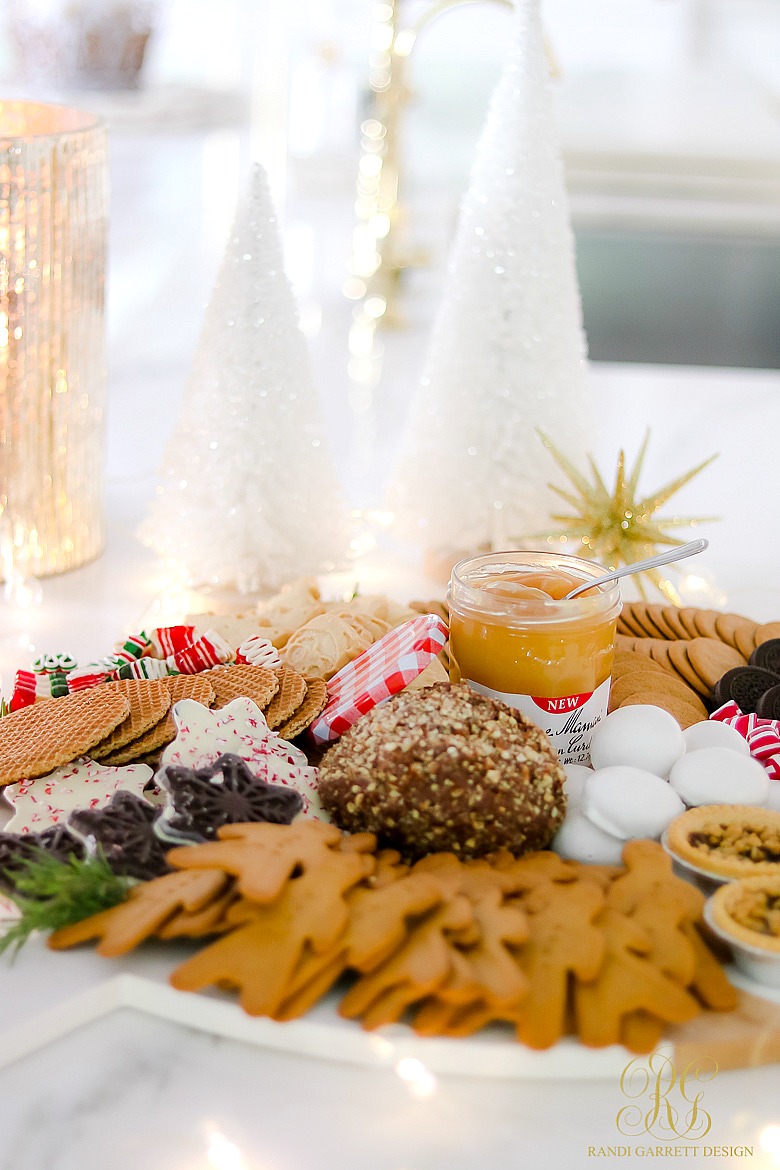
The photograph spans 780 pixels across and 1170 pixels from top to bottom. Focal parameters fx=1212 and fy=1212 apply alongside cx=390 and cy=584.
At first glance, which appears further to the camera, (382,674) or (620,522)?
(620,522)

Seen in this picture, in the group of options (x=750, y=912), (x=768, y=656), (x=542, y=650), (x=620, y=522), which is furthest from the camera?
(x=620, y=522)

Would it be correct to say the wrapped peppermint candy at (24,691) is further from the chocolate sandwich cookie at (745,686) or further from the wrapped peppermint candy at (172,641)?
the chocolate sandwich cookie at (745,686)

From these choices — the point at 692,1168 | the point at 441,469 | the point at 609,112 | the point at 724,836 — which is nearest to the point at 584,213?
the point at 609,112

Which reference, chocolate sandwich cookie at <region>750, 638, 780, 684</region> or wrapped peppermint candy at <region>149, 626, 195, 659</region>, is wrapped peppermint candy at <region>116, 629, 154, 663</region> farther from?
chocolate sandwich cookie at <region>750, 638, 780, 684</region>

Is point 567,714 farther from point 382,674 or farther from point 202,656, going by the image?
point 202,656

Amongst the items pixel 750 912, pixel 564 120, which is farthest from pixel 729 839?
pixel 564 120

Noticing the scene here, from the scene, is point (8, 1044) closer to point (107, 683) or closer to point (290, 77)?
point (107, 683)

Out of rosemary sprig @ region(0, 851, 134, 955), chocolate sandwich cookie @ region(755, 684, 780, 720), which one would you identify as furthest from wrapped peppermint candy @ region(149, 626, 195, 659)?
chocolate sandwich cookie @ region(755, 684, 780, 720)
